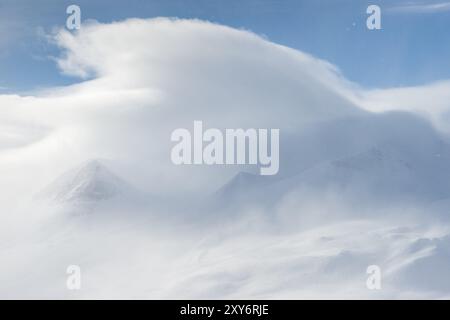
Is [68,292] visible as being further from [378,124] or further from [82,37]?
[378,124]

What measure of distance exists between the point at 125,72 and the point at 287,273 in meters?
1.96

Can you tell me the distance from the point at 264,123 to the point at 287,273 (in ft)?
3.73

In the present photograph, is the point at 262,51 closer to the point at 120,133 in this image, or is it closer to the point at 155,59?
the point at 155,59

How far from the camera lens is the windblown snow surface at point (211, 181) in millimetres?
4270

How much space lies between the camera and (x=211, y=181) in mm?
4352

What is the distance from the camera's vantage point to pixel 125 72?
444 cm

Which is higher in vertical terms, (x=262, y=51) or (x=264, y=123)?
(x=262, y=51)

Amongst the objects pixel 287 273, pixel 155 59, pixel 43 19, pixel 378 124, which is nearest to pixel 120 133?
pixel 155 59

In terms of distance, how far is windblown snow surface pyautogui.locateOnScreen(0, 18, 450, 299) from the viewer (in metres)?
4.27
